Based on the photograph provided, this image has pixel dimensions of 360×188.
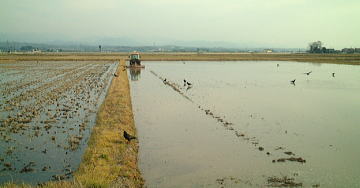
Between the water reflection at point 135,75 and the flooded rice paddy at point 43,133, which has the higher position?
the water reflection at point 135,75

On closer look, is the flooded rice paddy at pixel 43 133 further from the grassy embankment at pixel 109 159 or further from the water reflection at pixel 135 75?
the water reflection at pixel 135 75

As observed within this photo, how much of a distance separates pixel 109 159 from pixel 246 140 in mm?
4815

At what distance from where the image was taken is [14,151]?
896 cm

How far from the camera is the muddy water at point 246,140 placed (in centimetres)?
784

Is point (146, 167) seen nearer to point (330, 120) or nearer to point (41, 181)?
point (41, 181)

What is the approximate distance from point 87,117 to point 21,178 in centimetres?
612

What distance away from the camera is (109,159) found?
8.22m

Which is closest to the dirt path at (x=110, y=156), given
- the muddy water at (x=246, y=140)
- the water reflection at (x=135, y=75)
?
the muddy water at (x=246, y=140)

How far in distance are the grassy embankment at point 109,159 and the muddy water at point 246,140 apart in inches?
15.7

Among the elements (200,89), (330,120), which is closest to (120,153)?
(330,120)

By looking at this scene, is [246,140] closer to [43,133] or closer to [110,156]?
[110,156]

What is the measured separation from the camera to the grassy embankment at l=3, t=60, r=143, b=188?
672cm

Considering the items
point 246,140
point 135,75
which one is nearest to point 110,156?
point 246,140

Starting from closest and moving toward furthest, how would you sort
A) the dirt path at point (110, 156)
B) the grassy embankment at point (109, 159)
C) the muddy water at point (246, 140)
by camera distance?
the grassy embankment at point (109, 159) < the dirt path at point (110, 156) < the muddy water at point (246, 140)
